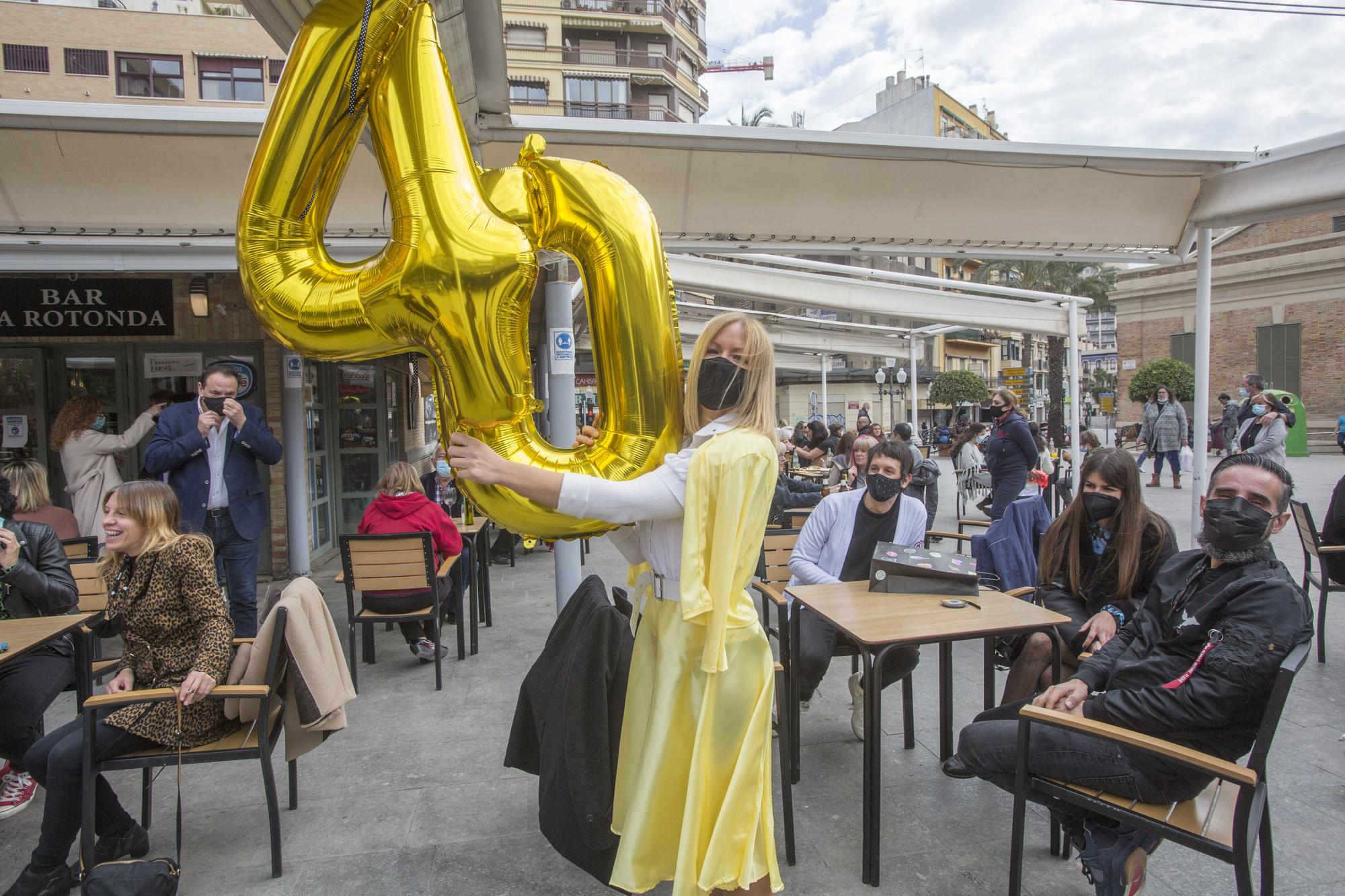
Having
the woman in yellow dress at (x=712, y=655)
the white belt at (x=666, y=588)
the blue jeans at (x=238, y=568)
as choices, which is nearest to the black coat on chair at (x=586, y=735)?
the woman in yellow dress at (x=712, y=655)

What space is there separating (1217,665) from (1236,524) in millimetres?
432

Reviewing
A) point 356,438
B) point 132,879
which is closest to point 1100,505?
point 132,879

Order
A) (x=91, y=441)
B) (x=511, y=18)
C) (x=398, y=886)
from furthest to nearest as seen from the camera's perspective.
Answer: (x=511, y=18) → (x=91, y=441) → (x=398, y=886)

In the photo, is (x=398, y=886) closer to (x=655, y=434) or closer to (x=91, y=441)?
(x=655, y=434)

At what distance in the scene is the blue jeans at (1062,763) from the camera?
1980 mm

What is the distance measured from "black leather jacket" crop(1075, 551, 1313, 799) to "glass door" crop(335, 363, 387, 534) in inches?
319

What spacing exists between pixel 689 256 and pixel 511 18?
4118 cm

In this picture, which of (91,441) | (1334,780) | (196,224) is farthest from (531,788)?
(91,441)

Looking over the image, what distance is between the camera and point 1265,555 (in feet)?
6.89

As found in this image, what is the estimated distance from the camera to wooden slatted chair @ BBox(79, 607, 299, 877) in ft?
7.43

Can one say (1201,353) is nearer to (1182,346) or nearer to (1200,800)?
(1200,800)

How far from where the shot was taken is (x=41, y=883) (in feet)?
7.34

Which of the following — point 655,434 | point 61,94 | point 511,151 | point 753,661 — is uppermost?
point 61,94

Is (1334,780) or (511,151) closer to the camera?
(1334,780)
